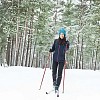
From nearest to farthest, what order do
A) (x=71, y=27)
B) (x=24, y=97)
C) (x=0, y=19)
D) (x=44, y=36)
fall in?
(x=24, y=97)
(x=0, y=19)
(x=71, y=27)
(x=44, y=36)

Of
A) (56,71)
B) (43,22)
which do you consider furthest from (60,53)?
(43,22)

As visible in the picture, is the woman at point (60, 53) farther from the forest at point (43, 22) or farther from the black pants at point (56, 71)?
the forest at point (43, 22)

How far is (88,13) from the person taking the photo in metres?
36.2

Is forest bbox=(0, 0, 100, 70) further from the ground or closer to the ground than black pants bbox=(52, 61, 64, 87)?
further from the ground

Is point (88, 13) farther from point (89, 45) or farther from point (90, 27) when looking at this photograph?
point (89, 45)

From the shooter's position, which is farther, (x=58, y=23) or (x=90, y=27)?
(x=58, y=23)

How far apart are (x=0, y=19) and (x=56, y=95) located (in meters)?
21.6

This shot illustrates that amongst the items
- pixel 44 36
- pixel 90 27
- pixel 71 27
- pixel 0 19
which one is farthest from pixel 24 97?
pixel 44 36

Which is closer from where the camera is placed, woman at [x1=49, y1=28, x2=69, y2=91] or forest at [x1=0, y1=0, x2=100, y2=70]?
woman at [x1=49, y1=28, x2=69, y2=91]

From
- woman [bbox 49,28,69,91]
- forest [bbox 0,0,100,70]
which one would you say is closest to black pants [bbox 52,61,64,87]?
woman [bbox 49,28,69,91]

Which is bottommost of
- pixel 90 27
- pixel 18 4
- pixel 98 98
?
pixel 98 98

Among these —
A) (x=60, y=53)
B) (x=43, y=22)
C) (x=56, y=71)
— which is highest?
(x=43, y=22)

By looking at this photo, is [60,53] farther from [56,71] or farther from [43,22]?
[43,22]

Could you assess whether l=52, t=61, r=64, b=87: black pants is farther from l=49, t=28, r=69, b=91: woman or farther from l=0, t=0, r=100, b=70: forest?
l=0, t=0, r=100, b=70: forest
